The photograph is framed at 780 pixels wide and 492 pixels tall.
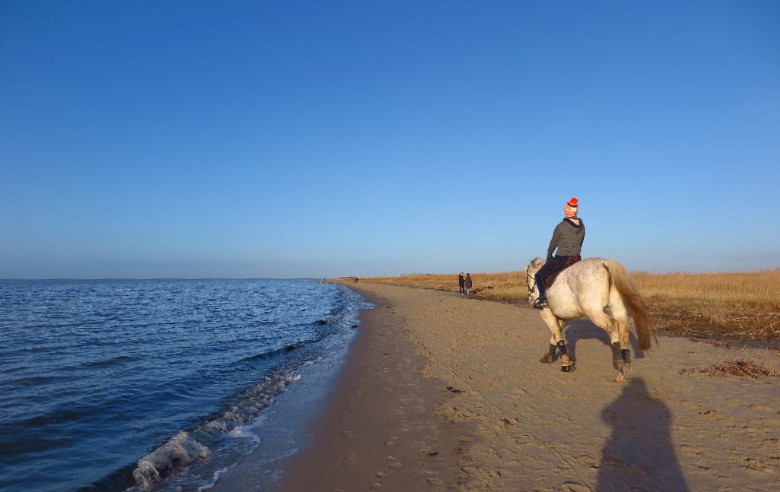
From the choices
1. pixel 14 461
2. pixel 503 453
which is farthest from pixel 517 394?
pixel 14 461

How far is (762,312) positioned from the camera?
47.0 ft

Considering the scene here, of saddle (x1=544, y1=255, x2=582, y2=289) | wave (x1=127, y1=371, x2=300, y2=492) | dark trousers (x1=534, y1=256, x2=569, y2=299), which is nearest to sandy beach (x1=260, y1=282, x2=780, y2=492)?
wave (x1=127, y1=371, x2=300, y2=492)

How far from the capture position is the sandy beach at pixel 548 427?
3.95m

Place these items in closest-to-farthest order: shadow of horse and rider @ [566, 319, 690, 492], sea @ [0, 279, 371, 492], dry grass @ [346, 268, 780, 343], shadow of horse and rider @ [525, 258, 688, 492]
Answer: shadow of horse and rider @ [566, 319, 690, 492] → shadow of horse and rider @ [525, 258, 688, 492] → sea @ [0, 279, 371, 492] → dry grass @ [346, 268, 780, 343]

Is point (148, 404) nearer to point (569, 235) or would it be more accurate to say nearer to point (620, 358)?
point (620, 358)

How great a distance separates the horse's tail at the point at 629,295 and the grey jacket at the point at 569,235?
1132 mm

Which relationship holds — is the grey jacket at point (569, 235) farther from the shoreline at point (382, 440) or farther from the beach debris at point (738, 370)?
the shoreline at point (382, 440)

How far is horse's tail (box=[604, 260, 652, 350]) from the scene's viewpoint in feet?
23.1

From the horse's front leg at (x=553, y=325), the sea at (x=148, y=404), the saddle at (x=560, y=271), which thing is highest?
the saddle at (x=560, y=271)

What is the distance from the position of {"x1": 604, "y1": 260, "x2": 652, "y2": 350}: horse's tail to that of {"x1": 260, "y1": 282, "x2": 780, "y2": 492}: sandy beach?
3.32 feet

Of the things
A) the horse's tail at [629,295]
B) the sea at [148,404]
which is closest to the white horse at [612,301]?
the horse's tail at [629,295]

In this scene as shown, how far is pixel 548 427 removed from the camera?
5.23 m

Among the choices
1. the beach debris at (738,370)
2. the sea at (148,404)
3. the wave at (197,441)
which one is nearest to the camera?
the wave at (197,441)

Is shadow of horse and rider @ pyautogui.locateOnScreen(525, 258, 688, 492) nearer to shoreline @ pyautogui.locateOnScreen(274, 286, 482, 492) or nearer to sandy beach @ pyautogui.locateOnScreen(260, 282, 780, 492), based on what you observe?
sandy beach @ pyautogui.locateOnScreen(260, 282, 780, 492)
